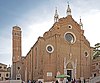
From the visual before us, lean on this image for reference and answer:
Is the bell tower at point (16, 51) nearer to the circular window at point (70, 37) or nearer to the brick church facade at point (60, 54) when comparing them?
the brick church facade at point (60, 54)

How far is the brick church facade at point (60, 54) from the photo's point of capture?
4122cm

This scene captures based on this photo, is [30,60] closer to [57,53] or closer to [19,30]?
[57,53]

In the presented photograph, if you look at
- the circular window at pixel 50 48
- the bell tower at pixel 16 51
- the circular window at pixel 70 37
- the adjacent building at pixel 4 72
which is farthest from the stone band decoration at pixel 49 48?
the adjacent building at pixel 4 72

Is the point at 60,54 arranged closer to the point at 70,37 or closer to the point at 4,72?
the point at 70,37

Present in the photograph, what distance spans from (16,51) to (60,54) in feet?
48.1

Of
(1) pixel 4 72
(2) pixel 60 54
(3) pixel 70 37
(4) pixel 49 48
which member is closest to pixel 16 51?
(1) pixel 4 72

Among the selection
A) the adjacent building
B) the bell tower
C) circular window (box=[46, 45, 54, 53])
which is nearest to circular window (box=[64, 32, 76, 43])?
circular window (box=[46, 45, 54, 53])

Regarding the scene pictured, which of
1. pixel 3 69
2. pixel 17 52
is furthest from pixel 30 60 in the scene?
pixel 3 69

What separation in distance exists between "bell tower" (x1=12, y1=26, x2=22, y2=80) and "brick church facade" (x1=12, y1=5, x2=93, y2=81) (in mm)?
3217

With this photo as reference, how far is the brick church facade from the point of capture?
41.2 m

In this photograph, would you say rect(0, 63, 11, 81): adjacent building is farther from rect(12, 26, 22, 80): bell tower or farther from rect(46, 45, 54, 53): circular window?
rect(46, 45, 54, 53): circular window

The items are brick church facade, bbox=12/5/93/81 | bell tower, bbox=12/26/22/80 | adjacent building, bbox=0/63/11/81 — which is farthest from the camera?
adjacent building, bbox=0/63/11/81

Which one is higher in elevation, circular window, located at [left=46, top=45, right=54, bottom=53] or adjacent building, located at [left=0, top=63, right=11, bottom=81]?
circular window, located at [left=46, top=45, right=54, bottom=53]

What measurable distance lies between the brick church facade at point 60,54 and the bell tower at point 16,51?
10.6ft
